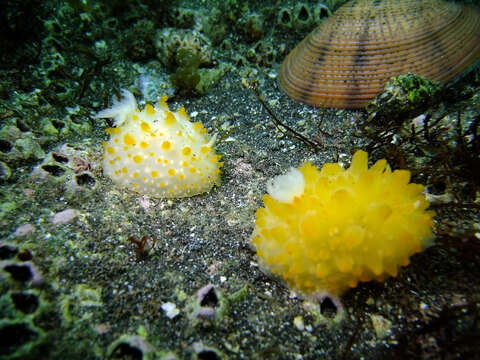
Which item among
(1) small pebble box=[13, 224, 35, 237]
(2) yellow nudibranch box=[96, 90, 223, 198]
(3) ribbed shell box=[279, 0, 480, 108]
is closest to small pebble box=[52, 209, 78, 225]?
(1) small pebble box=[13, 224, 35, 237]

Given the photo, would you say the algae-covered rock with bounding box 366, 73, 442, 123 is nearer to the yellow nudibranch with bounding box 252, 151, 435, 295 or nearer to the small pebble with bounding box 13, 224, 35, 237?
the yellow nudibranch with bounding box 252, 151, 435, 295

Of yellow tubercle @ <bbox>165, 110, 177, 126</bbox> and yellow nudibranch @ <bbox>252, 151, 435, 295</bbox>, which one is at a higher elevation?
yellow tubercle @ <bbox>165, 110, 177, 126</bbox>

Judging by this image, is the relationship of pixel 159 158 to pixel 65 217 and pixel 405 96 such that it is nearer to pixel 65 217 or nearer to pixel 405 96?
pixel 65 217

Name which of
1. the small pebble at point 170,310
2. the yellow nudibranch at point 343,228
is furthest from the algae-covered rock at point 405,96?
the small pebble at point 170,310

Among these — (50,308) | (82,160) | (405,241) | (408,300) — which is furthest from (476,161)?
(82,160)

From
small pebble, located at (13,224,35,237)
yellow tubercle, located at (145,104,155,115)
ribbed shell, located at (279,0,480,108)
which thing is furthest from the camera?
ribbed shell, located at (279,0,480,108)

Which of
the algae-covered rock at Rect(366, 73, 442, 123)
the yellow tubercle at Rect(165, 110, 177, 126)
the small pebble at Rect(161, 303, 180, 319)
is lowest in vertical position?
the small pebble at Rect(161, 303, 180, 319)

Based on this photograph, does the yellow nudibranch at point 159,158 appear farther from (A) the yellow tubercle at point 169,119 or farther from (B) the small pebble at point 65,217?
(B) the small pebble at point 65,217

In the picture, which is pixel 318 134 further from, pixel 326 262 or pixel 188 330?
pixel 188 330
